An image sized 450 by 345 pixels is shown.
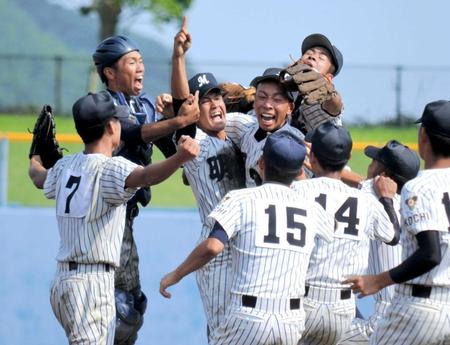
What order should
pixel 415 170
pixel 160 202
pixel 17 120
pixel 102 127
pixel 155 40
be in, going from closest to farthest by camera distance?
pixel 102 127 → pixel 415 170 → pixel 160 202 → pixel 17 120 → pixel 155 40

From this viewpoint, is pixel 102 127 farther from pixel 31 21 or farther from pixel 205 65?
pixel 31 21

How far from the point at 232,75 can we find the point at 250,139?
10.7m

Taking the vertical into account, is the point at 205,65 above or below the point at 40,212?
above

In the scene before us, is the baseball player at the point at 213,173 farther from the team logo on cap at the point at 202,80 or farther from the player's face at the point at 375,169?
the player's face at the point at 375,169

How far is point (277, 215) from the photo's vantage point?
618cm

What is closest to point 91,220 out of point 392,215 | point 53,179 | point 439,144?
point 53,179

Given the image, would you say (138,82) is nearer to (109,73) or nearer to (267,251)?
(109,73)

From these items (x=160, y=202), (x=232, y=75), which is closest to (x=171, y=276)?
(x=160, y=202)

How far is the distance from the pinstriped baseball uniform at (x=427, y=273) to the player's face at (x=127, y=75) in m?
2.23

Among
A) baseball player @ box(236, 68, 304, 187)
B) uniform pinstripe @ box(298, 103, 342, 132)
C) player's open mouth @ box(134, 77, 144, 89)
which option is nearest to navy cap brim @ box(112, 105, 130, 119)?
player's open mouth @ box(134, 77, 144, 89)

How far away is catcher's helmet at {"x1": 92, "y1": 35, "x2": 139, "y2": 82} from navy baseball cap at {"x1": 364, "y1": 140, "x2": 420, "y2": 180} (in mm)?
1650

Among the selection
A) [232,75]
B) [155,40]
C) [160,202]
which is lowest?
[160,202]

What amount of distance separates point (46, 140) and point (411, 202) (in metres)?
2.46

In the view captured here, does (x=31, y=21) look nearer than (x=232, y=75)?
No
